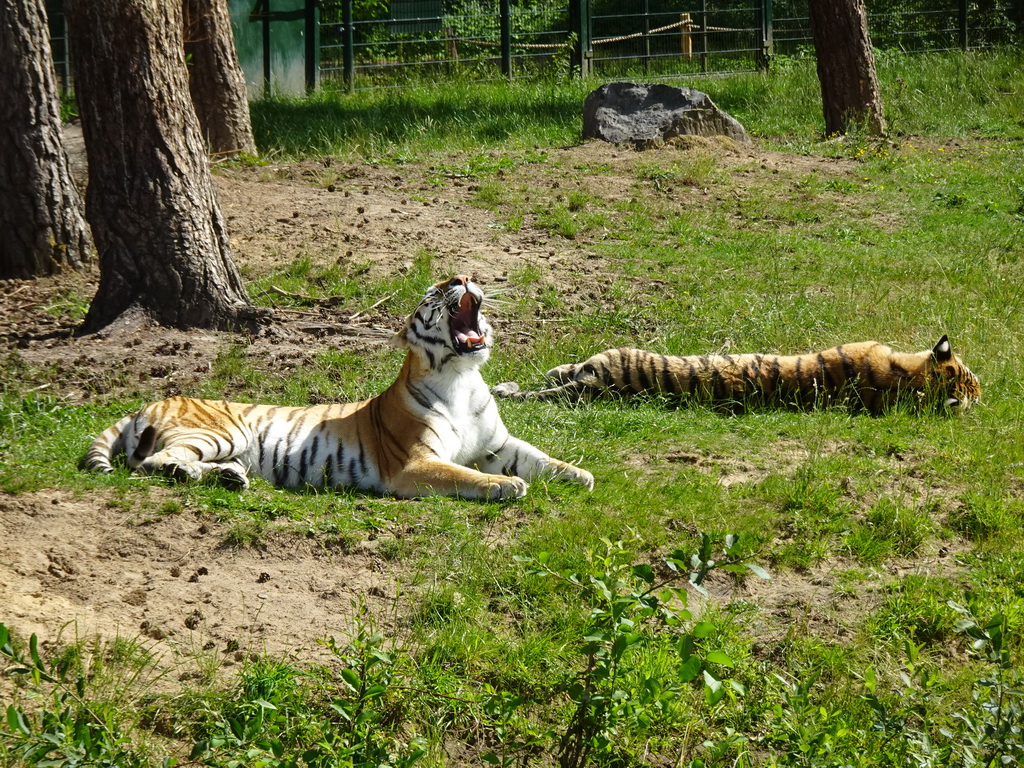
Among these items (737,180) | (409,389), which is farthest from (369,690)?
(737,180)

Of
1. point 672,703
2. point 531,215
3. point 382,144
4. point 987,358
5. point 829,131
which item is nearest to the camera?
point 672,703

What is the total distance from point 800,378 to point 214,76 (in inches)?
296

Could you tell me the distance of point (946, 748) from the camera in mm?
3869

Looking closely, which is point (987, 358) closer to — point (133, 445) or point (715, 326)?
point (715, 326)

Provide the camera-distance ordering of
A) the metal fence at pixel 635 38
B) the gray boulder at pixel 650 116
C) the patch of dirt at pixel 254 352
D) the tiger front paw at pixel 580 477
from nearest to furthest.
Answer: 1. the patch of dirt at pixel 254 352
2. the tiger front paw at pixel 580 477
3. the gray boulder at pixel 650 116
4. the metal fence at pixel 635 38

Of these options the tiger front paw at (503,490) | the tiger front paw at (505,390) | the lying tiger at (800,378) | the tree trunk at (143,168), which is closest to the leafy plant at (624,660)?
the tiger front paw at (503,490)

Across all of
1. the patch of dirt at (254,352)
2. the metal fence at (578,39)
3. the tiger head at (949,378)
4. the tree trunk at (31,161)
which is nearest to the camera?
the patch of dirt at (254,352)

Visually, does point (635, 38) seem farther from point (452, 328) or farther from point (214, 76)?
point (452, 328)

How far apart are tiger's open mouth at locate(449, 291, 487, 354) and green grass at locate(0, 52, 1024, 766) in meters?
0.79

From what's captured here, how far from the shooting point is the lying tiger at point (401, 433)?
5613 mm

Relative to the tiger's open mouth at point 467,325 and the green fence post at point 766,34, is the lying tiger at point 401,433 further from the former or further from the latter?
the green fence post at point 766,34

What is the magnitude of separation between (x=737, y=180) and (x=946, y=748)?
30.3 ft

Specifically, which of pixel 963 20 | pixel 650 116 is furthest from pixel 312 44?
pixel 963 20

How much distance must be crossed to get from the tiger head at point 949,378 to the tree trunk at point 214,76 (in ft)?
25.6
